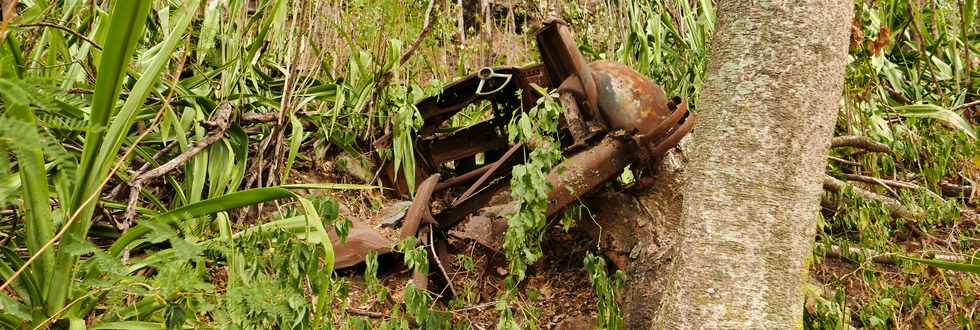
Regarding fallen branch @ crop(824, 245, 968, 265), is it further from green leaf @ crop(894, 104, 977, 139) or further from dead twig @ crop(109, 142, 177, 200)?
dead twig @ crop(109, 142, 177, 200)

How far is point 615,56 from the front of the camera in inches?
159

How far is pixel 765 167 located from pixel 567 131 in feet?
3.94

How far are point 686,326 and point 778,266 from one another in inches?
9.2

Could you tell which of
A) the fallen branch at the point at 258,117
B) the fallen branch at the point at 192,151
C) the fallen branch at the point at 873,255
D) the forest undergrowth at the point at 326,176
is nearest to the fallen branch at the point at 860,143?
the forest undergrowth at the point at 326,176

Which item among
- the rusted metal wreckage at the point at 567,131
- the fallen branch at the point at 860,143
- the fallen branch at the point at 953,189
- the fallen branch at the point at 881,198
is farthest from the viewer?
the fallen branch at the point at 953,189

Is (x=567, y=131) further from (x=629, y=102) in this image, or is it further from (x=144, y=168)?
(x=144, y=168)

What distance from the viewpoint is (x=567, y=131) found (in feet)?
9.38

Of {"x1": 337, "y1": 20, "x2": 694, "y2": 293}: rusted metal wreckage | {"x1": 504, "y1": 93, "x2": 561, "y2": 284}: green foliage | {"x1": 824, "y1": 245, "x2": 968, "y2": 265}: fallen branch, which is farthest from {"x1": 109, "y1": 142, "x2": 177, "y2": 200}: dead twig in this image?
{"x1": 824, "y1": 245, "x2": 968, "y2": 265}: fallen branch

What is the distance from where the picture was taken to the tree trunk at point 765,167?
171cm

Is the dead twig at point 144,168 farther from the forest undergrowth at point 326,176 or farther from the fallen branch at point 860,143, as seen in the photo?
the fallen branch at point 860,143

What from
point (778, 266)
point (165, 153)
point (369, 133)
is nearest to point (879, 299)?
point (778, 266)

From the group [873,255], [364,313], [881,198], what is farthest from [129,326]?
[881,198]

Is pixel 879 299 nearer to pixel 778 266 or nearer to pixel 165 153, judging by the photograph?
pixel 778 266

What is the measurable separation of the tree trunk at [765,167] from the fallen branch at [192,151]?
179cm
